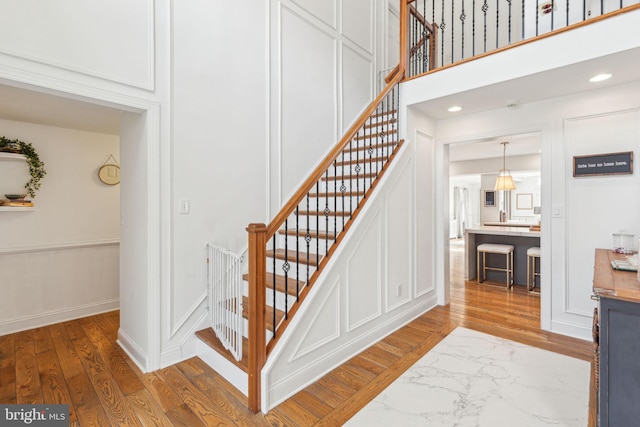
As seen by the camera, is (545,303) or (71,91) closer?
(71,91)

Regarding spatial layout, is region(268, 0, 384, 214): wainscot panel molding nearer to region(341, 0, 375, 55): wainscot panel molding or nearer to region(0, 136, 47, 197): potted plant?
region(341, 0, 375, 55): wainscot panel molding

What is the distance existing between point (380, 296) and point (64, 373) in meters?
2.74

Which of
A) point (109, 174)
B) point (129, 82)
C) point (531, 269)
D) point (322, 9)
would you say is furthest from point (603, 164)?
point (109, 174)

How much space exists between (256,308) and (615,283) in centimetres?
200

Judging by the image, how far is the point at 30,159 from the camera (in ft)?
10.8

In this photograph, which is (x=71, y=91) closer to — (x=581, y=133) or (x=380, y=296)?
(x=380, y=296)

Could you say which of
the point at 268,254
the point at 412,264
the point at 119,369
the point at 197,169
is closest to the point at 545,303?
the point at 412,264

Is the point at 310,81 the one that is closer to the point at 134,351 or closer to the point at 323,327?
the point at 323,327

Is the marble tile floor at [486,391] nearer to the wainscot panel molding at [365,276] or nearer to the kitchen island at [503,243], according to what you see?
the wainscot panel molding at [365,276]

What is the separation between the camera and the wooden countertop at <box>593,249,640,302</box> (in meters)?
1.41

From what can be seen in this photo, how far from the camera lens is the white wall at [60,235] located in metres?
3.25

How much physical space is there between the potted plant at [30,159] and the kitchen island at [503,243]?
6.14m

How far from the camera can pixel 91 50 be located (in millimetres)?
2152

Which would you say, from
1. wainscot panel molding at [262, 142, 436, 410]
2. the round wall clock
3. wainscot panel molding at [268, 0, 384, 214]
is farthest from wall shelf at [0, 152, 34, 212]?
wainscot panel molding at [262, 142, 436, 410]
